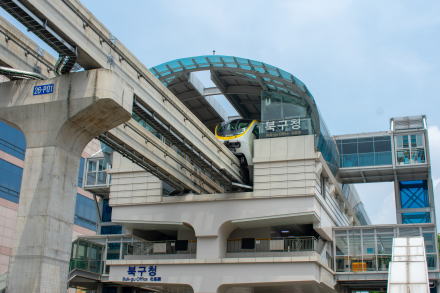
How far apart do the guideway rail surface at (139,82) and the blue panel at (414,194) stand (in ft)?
57.3

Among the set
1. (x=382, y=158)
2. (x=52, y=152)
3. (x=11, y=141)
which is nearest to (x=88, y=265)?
(x=11, y=141)

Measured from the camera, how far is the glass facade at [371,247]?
37656 millimetres

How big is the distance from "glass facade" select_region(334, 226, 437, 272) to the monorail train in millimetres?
8109

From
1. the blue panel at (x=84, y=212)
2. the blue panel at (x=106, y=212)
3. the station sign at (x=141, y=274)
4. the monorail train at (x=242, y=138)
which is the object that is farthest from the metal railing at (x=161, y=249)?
the blue panel at (x=84, y=212)

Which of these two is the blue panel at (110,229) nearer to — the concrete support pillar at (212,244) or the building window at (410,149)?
the concrete support pillar at (212,244)

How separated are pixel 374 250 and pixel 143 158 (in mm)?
16814

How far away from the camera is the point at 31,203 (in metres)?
20.6

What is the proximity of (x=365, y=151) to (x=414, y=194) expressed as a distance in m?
5.86

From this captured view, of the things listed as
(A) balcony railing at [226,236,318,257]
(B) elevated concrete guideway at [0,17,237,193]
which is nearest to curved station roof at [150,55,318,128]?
(B) elevated concrete guideway at [0,17,237,193]

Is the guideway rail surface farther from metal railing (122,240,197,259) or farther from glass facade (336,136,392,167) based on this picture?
glass facade (336,136,392,167)

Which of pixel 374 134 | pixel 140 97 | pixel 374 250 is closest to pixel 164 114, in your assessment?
pixel 140 97

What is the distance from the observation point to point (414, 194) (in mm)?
48906

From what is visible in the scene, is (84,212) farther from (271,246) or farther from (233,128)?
(271,246)

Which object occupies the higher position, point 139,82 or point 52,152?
point 139,82
